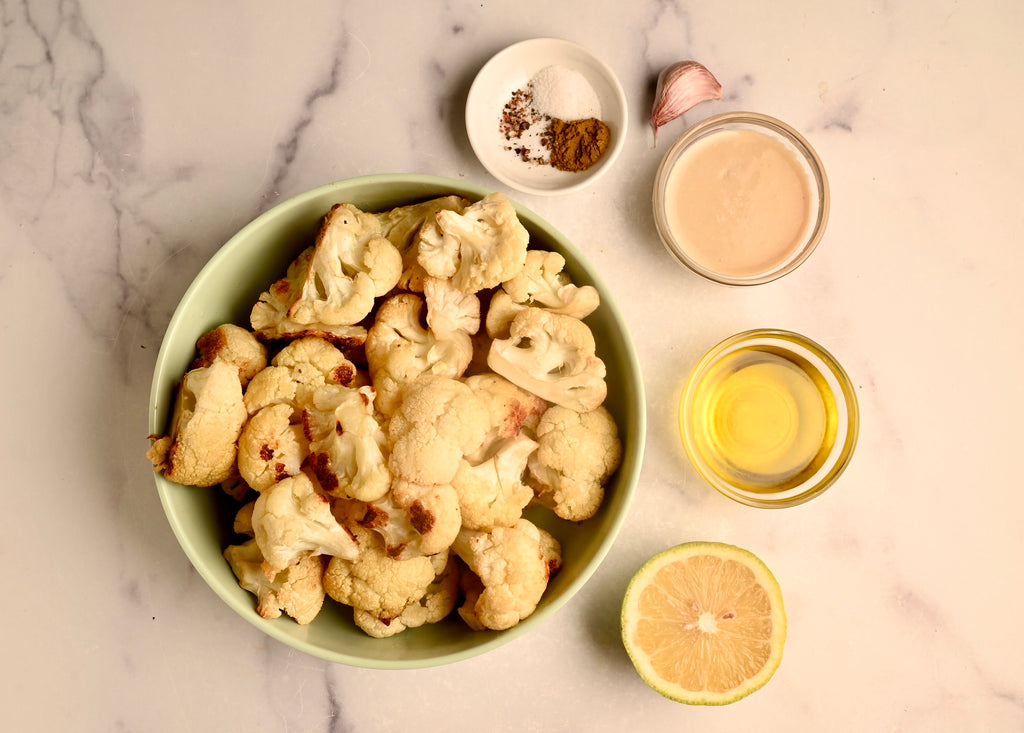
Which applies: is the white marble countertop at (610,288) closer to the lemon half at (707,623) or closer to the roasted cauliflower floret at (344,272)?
the lemon half at (707,623)

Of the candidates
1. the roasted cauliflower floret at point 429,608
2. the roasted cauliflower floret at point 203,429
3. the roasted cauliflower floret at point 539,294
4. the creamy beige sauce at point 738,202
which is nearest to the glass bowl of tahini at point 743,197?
the creamy beige sauce at point 738,202

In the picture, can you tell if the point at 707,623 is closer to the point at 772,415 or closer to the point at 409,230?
the point at 772,415

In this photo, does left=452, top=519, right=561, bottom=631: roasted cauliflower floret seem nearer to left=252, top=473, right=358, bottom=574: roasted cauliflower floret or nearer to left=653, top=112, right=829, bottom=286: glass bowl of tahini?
left=252, top=473, right=358, bottom=574: roasted cauliflower floret

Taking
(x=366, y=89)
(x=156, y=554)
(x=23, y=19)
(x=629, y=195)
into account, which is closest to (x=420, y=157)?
(x=366, y=89)

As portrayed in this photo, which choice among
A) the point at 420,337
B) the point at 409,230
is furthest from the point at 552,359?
the point at 409,230

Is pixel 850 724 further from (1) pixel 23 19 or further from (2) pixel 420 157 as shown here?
(1) pixel 23 19

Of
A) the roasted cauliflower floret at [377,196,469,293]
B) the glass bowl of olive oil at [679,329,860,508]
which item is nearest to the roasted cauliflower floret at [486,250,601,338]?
the roasted cauliflower floret at [377,196,469,293]
